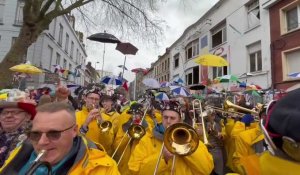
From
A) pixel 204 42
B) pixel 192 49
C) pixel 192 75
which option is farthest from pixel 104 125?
pixel 192 49

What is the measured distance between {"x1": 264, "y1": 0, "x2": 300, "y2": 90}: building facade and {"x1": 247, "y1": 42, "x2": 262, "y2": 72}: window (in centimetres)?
138

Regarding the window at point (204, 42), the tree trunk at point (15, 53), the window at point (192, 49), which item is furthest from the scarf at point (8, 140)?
the window at point (192, 49)

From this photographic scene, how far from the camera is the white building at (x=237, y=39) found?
14500 millimetres

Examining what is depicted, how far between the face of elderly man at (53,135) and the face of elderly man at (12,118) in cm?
126

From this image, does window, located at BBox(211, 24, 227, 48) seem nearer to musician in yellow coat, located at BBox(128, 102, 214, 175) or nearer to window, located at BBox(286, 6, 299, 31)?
window, located at BBox(286, 6, 299, 31)

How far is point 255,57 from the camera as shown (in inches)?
610

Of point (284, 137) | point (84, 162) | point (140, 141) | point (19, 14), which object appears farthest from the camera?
point (19, 14)

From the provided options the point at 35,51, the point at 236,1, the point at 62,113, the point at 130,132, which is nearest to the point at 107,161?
the point at 62,113

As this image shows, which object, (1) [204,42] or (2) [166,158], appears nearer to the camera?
(2) [166,158]

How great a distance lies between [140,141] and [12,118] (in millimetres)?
1612

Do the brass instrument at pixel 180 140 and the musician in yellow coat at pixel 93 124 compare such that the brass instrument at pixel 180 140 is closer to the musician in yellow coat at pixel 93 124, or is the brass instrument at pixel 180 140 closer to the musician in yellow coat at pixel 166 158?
the musician in yellow coat at pixel 166 158

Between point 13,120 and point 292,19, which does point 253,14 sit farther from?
point 13,120

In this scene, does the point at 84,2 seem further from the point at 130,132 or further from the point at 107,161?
the point at 107,161

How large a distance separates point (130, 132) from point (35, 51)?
68.6ft
